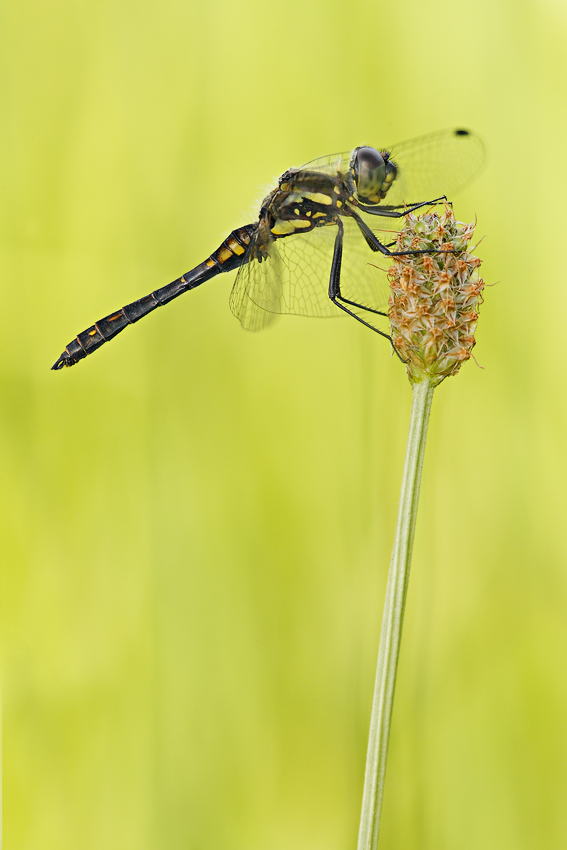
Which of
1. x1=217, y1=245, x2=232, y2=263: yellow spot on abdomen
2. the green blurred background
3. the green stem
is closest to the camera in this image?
the green stem

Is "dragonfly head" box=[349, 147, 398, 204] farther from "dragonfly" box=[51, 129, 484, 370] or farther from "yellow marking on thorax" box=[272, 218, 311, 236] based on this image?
"yellow marking on thorax" box=[272, 218, 311, 236]

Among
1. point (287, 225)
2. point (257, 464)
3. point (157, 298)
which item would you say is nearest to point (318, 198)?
point (287, 225)

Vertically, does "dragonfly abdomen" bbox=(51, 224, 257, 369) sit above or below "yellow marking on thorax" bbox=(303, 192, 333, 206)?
below

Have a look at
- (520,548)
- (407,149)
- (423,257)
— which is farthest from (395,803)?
(407,149)

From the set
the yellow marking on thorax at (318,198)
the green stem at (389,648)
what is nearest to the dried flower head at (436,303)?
the green stem at (389,648)

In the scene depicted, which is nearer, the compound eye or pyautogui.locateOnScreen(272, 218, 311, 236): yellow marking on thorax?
the compound eye

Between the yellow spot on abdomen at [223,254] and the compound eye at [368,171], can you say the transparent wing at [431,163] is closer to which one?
the compound eye at [368,171]

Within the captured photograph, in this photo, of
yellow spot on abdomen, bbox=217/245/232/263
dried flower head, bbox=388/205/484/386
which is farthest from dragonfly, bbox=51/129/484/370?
A: dried flower head, bbox=388/205/484/386
